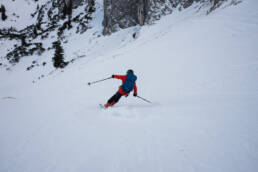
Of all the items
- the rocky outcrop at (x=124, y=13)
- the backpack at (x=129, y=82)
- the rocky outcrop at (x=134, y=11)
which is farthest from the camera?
the rocky outcrop at (x=124, y=13)

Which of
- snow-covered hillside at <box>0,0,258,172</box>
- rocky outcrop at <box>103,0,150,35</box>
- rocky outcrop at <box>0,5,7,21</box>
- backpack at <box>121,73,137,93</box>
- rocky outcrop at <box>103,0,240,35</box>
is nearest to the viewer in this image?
snow-covered hillside at <box>0,0,258,172</box>

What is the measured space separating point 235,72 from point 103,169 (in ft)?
16.8

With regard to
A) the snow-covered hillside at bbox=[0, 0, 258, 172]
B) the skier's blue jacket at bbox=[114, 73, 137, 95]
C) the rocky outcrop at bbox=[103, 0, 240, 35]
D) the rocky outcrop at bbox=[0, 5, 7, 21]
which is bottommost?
the snow-covered hillside at bbox=[0, 0, 258, 172]

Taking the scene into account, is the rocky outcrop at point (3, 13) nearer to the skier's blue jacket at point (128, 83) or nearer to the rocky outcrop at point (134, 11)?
the rocky outcrop at point (134, 11)

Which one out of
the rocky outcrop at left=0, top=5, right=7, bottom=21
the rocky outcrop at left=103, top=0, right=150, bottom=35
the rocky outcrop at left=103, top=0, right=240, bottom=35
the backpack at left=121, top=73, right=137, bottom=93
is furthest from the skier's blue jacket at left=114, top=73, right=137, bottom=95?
the rocky outcrop at left=0, top=5, right=7, bottom=21

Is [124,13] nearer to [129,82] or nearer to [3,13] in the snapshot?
[129,82]

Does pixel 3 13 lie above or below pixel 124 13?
above

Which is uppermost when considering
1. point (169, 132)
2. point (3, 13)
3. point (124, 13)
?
point (3, 13)

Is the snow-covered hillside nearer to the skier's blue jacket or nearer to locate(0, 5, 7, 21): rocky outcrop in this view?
the skier's blue jacket

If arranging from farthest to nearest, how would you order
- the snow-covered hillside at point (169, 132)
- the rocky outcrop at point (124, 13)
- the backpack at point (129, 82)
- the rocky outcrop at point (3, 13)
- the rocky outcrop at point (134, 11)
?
the rocky outcrop at point (3, 13) < the rocky outcrop at point (124, 13) < the rocky outcrop at point (134, 11) < the backpack at point (129, 82) < the snow-covered hillside at point (169, 132)

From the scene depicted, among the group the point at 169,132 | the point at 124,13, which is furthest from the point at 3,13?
the point at 169,132

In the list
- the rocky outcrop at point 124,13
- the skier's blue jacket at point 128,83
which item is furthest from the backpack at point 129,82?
the rocky outcrop at point 124,13

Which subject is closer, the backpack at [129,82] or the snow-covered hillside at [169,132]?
the snow-covered hillside at [169,132]

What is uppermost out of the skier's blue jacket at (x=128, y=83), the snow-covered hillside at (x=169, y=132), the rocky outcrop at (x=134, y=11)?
the rocky outcrop at (x=134, y=11)
